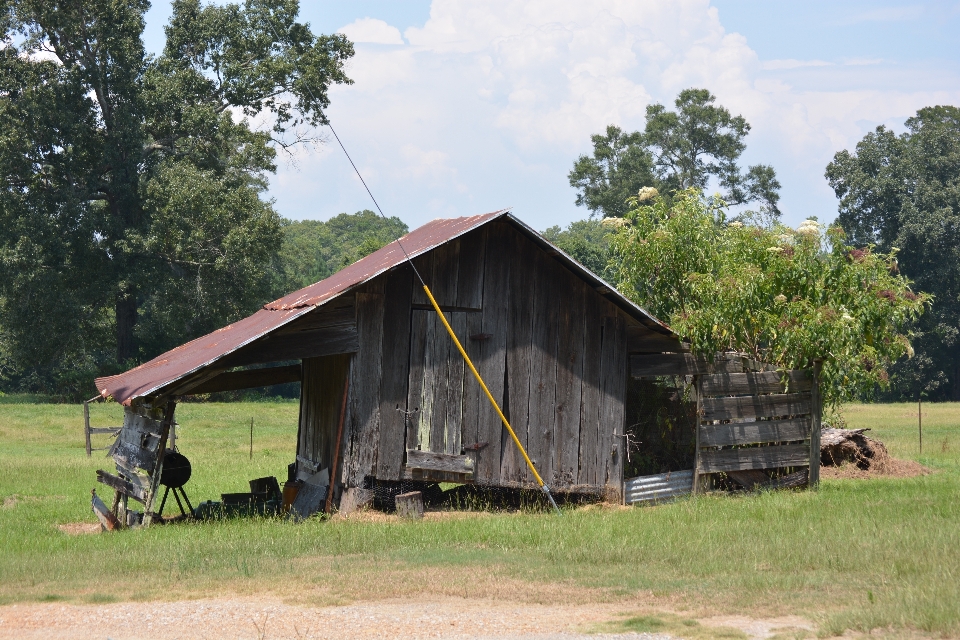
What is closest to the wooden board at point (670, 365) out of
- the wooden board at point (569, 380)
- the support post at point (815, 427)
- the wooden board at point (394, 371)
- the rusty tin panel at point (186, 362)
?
the wooden board at point (569, 380)

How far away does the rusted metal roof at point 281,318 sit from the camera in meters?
13.2

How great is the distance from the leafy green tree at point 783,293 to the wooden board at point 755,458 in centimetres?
106

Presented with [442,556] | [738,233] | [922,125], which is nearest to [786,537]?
[442,556]

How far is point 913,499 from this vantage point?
14.7 m

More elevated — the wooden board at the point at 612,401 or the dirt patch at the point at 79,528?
the wooden board at the point at 612,401

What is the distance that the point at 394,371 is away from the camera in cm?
1448

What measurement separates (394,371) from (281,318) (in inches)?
68.5

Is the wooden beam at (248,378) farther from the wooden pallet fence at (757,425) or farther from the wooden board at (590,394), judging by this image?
the wooden pallet fence at (757,425)

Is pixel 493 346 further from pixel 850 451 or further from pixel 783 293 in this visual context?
pixel 850 451

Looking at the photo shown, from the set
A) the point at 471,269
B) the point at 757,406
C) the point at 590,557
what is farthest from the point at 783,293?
the point at 590,557

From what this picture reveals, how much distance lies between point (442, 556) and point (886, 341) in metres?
9.34

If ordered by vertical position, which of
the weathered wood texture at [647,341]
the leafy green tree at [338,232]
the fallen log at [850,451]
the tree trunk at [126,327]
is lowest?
the fallen log at [850,451]

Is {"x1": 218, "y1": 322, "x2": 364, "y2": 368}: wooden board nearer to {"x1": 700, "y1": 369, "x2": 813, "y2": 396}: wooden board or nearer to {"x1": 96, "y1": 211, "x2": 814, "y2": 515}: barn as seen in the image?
{"x1": 96, "y1": 211, "x2": 814, "y2": 515}: barn

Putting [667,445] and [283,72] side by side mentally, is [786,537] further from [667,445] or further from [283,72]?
Result: [283,72]
